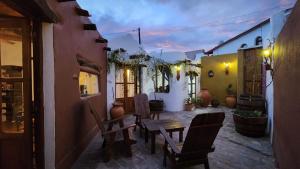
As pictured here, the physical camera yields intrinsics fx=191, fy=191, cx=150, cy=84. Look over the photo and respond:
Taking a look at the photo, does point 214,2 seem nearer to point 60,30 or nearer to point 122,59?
point 122,59

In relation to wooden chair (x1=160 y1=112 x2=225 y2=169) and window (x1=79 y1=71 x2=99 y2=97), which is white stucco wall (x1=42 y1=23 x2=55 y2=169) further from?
window (x1=79 y1=71 x2=99 y2=97)

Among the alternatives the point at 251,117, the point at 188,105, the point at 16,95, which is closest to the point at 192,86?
the point at 188,105

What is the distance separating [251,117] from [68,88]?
3.84m

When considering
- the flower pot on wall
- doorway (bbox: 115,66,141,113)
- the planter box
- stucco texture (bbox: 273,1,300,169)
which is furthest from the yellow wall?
stucco texture (bbox: 273,1,300,169)

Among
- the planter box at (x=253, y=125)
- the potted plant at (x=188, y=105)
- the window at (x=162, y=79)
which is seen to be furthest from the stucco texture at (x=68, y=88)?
the potted plant at (x=188, y=105)

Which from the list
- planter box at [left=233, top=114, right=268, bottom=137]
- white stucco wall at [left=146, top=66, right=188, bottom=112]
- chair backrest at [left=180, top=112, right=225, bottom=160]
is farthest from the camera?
white stucco wall at [left=146, top=66, right=188, bottom=112]

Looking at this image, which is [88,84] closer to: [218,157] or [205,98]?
[218,157]

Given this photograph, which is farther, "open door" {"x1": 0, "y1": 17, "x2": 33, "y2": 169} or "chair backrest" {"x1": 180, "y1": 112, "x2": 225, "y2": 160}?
"chair backrest" {"x1": 180, "y1": 112, "x2": 225, "y2": 160}

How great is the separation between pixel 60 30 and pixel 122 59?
438 centimetres

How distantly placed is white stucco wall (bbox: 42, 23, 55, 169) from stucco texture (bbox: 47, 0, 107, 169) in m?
0.09

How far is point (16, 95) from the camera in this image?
2.30 m

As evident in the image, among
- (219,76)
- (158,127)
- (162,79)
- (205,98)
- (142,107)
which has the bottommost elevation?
(158,127)

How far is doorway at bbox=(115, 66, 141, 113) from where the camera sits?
286 inches

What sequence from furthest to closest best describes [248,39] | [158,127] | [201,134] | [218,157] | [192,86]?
[248,39] → [192,86] → [158,127] → [218,157] → [201,134]
